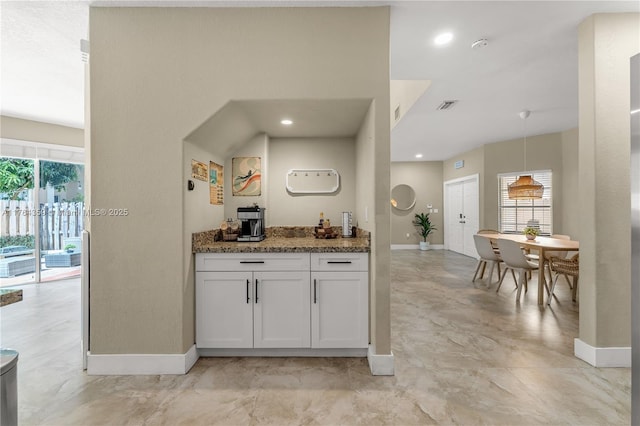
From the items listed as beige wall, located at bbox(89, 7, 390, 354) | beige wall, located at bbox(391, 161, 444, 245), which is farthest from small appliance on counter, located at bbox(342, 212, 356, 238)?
beige wall, located at bbox(391, 161, 444, 245)

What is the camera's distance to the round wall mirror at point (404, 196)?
8797 millimetres

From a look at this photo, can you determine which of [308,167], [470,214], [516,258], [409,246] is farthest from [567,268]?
[409,246]

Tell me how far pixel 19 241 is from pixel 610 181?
25.3ft

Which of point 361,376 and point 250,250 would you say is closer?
point 361,376

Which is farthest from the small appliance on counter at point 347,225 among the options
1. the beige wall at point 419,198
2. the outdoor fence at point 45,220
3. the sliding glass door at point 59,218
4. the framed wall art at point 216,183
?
the beige wall at point 419,198

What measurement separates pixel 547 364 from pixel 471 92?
3215 mm

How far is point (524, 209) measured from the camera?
6.36 metres

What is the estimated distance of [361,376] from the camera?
82.5 inches

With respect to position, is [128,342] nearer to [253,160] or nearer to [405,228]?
[253,160]

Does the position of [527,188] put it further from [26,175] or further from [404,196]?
[26,175]

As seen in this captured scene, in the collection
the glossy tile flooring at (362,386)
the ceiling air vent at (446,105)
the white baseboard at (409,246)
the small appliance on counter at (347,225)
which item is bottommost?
the glossy tile flooring at (362,386)

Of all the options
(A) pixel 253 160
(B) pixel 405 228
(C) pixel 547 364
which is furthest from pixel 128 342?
(B) pixel 405 228

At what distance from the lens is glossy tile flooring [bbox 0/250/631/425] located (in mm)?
1713

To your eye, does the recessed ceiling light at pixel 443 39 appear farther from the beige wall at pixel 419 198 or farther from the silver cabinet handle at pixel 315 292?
the beige wall at pixel 419 198
